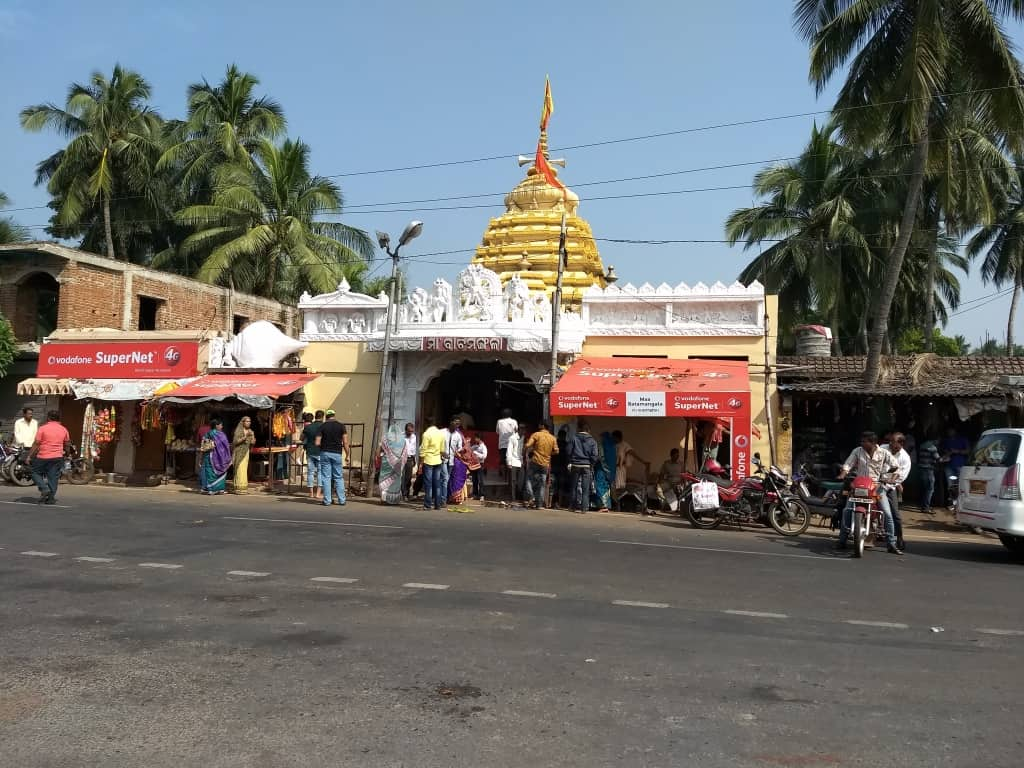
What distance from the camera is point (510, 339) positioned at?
56.3 feet

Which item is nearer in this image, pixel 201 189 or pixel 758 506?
pixel 758 506

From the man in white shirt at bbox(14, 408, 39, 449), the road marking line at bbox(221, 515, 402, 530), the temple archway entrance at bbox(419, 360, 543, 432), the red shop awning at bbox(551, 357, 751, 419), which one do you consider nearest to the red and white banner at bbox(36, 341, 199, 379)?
the man in white shirt at bbox(14, 408, 39, 449)

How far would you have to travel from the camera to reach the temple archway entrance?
803 inches

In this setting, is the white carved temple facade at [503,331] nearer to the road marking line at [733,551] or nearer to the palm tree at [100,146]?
the road marking line at [733,551]

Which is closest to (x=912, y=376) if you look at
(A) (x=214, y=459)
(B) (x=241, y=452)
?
(B) (x=241, y=452)

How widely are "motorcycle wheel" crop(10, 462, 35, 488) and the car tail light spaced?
56.8 feet

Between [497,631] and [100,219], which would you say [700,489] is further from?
[100,219]

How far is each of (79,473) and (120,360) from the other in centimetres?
284

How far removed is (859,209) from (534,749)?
2710 centimetres

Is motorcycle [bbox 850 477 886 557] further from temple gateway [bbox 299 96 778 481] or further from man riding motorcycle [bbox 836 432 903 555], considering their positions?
temple gateway [bbox 299 96 778 481]

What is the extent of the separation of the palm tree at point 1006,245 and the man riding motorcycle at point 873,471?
24473 mm

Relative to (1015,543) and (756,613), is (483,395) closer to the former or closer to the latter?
(1015,543)

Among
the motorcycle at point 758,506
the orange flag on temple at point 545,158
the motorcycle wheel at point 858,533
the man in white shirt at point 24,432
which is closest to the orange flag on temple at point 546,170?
the orange flag on temple at point 545,158

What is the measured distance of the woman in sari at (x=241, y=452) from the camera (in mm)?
17031
